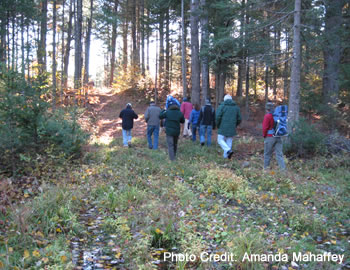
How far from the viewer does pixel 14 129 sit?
7.89 metres

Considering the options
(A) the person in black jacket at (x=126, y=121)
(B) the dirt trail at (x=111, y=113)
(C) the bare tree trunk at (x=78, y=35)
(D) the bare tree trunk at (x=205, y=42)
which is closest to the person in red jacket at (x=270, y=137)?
(A) the person in black jacket at (x=126, y=121)

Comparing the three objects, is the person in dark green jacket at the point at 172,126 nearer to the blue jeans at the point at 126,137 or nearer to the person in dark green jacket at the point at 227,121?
the person in dark green jacket at the point at 227,121

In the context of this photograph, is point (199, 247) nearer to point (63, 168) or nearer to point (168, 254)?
point (168, 254)

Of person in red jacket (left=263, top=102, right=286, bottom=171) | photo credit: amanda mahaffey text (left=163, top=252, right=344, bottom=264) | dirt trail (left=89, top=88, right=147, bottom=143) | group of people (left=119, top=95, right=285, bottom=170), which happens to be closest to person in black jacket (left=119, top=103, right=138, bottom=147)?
group of people (left=119, top=95, right=285, bottom=170)

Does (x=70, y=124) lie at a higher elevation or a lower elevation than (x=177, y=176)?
higher

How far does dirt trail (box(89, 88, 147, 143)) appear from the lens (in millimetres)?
17688

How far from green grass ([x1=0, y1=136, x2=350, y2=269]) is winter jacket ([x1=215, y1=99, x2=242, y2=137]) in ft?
5.87

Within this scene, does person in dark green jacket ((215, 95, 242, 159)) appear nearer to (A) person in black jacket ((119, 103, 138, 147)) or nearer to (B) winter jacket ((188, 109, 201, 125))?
(B) winter jacket ((188, 109, 201, 125))

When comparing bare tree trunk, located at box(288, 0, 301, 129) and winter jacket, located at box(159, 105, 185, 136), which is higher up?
bare tree trunk, located at box(288, 0, 301, 129)

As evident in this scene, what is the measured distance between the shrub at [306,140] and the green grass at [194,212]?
1.56 metres

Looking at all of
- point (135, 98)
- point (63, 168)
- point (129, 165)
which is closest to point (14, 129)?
point (63, 168)

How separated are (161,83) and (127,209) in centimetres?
2068

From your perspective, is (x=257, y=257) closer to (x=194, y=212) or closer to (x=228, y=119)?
(x=194, y=212)

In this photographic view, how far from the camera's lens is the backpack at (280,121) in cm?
848
